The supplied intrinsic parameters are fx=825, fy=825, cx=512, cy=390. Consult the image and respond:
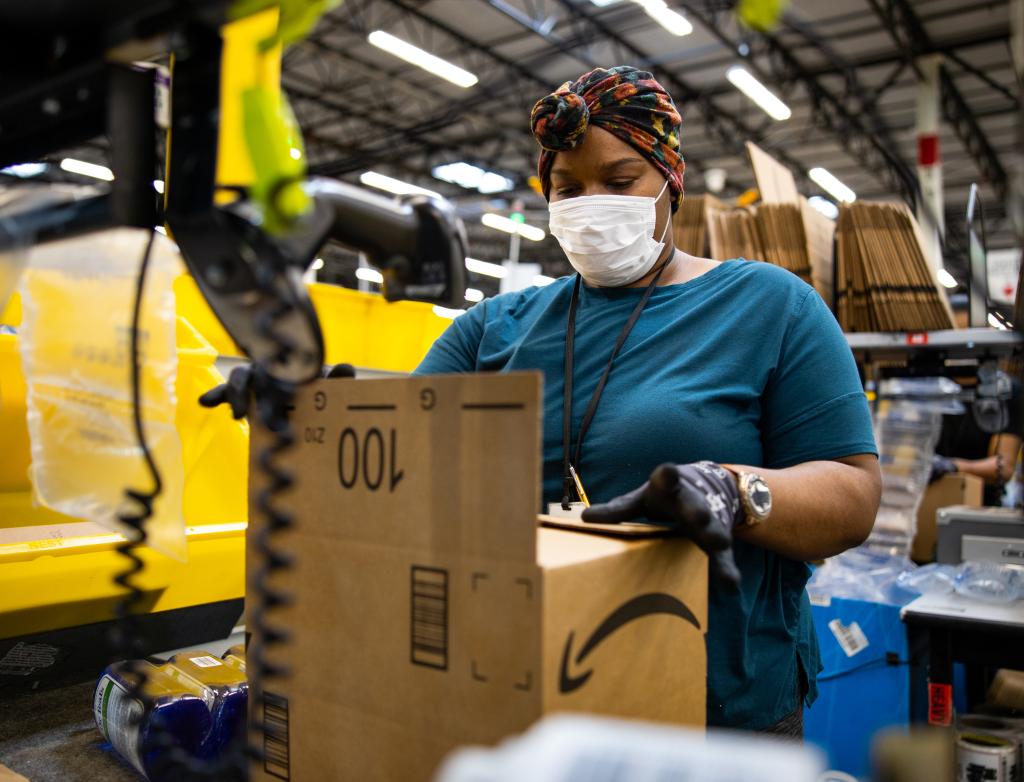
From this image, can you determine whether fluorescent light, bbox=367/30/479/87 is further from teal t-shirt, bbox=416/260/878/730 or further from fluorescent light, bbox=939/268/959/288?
teal t-shirt, bbox=416/260/878/730

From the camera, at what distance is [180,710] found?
47.7 inches

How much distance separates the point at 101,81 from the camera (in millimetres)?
633

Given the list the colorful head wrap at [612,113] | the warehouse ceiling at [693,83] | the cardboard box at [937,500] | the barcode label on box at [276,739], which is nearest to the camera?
the barcode label on box at [276,739]

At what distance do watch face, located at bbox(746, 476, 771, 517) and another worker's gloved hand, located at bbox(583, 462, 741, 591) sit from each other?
28 millimetres

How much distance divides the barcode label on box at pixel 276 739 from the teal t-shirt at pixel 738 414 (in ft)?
1.65

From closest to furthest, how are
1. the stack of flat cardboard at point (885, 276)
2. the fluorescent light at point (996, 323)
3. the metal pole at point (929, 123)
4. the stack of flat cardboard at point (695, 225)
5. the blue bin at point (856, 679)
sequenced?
1. the blue bin at point (856, 679)
2. the fluorescent light at point (996, 323)
3. the stack of flat cardboard at point (885, 276)
4. the stack of flat cardboard at point (695, 225)
5. the metal pole at point (929, 123)

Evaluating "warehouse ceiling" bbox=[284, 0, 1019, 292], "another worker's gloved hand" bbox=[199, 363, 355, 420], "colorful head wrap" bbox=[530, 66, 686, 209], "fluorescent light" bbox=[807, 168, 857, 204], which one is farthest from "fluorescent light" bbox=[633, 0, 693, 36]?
"another worker's gloved hand" bbox=[199, 363, 355, 420]

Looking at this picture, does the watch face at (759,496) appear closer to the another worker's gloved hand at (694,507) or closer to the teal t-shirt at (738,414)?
the another worker's gloved hand at (694,507)

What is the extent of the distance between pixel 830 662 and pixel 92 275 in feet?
9.30

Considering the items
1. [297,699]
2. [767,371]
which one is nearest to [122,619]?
[297,699]

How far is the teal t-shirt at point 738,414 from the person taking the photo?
41.6 inches

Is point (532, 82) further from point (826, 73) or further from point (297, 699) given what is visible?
point (297, 699)

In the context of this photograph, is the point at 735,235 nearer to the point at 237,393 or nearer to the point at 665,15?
the point at 237,393

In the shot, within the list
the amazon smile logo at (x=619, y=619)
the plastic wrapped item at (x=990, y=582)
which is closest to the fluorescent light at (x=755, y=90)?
the plastic wrapped item at (x=990, y=582)
